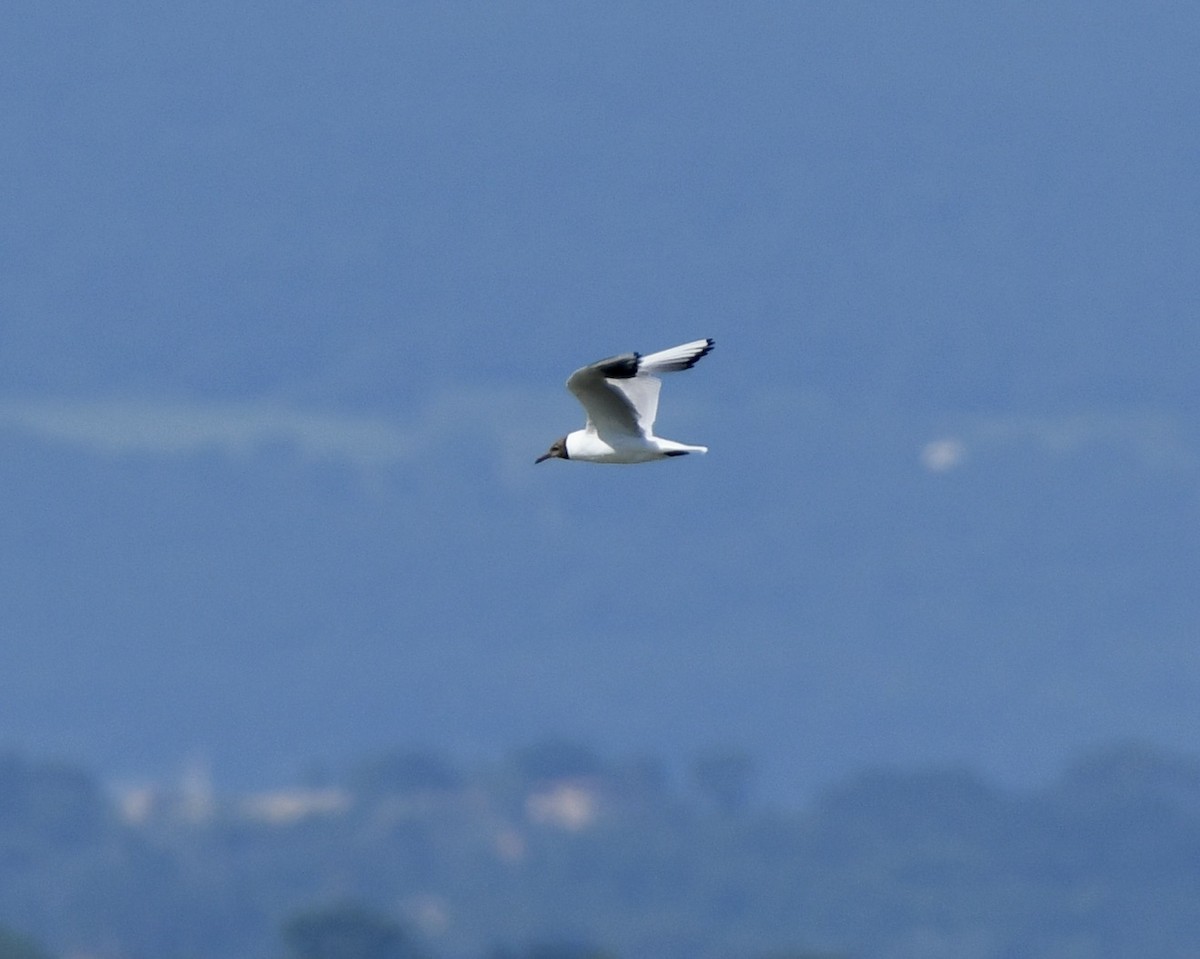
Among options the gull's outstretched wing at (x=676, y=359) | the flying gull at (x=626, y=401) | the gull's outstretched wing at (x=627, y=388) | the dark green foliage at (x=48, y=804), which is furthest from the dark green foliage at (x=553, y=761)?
the gull's outstretched wing at (x=676, y=359)

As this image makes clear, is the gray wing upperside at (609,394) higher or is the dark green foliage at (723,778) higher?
the dark green foliage at (723,778)

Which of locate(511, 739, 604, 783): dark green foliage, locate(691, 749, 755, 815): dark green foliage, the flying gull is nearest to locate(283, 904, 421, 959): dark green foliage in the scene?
locate(511, 739, 604, 783): dark green foliage

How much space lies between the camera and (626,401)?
8.21 meters

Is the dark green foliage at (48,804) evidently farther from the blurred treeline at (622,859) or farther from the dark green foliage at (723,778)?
the dark green foliage at (723,778)

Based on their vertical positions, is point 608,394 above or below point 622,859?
below

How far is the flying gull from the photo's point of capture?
795cm

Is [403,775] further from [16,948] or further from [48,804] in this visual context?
[16,948]

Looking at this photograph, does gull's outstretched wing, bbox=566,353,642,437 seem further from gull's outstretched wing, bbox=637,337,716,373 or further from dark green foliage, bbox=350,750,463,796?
dark green foliage, bbox=350,750,463,796

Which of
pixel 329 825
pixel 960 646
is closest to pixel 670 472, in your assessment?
pixel 960 646

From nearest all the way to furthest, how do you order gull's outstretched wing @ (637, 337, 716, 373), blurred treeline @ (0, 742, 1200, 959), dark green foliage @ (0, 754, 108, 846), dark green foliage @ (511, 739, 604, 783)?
gull's outstretched wing @ (637, 337, 716, 373) < blurred treeline @ (0, 742, 1200, 959) < dark green foliage @ (0, 754, 108, 846) < dark green foliage @ (511, 739, 604, 783)

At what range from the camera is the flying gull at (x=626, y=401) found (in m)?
7.95

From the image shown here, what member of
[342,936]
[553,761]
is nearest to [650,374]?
[342,936]

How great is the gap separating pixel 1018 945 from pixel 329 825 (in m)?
24.4

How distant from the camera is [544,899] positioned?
96938 millimetres
